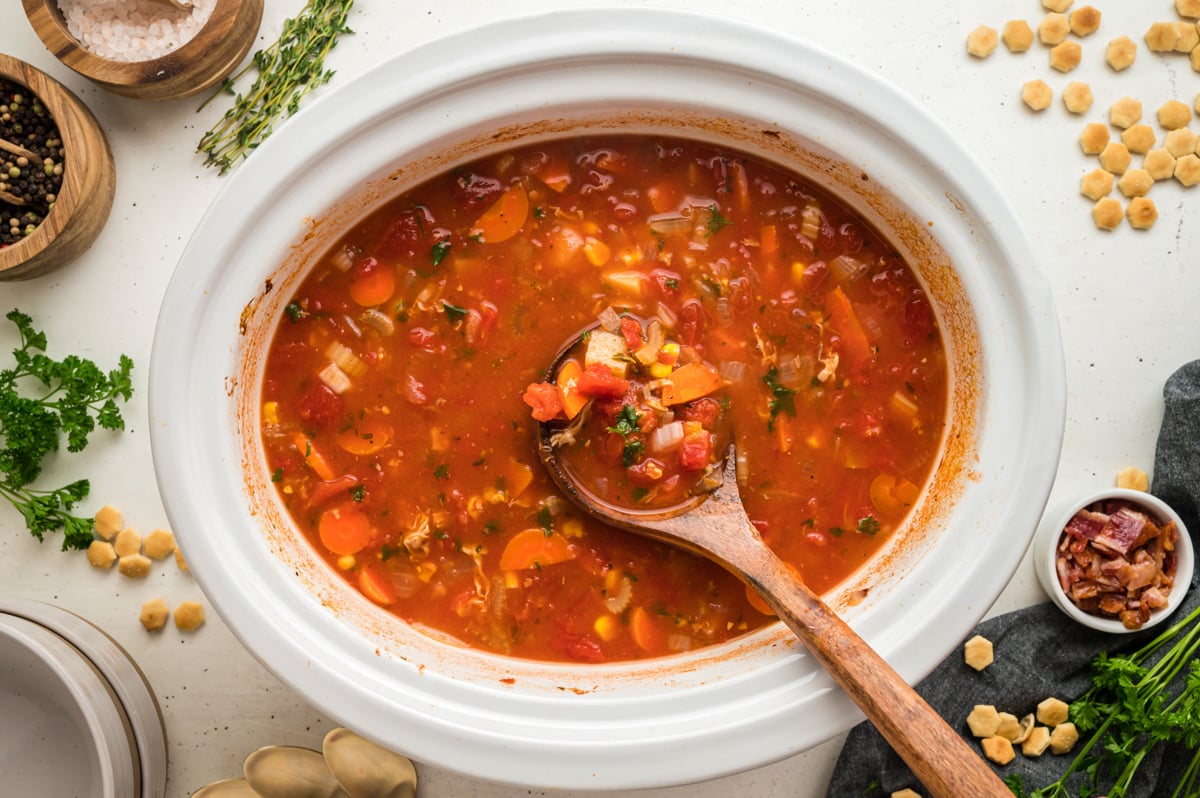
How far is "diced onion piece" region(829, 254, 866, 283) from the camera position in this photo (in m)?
2.87

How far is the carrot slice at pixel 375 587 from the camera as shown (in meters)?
2.86

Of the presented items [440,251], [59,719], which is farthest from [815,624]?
[59,719]

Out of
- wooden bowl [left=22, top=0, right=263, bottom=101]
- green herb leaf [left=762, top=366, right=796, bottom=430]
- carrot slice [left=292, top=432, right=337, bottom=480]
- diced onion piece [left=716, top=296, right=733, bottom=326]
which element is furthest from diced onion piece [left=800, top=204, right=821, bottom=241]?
wooden bowl [left=22, top=0, right=263, bottom=101]

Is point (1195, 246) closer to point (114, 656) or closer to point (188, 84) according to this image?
point (188, 84)

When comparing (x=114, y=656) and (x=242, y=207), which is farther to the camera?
(x=114, y=656)

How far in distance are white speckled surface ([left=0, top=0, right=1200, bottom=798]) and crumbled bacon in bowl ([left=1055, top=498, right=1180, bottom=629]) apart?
0.17 meters

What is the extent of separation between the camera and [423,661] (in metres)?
2.79

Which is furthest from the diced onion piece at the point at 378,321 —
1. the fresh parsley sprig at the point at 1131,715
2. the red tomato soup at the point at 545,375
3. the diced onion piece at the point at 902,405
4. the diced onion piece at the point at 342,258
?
the fresh parsley sprig at the point at 1131,715

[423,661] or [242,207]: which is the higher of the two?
[242,207]

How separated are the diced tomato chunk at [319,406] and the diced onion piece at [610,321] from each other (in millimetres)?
814

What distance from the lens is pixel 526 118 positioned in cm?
271

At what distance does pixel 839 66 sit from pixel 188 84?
6.56 ft

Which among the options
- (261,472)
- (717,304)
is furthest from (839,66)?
(261,472)

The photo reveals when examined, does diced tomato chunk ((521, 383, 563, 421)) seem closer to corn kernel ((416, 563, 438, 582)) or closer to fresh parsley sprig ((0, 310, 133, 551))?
corn kernel ((416, 563, 438, 582))
